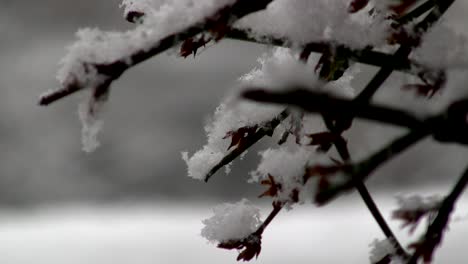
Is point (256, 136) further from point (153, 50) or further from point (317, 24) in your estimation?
point (153, 50)

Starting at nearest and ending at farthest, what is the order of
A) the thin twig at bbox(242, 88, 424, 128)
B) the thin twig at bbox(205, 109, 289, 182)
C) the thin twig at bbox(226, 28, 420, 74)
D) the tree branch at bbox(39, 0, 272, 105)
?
the thin twig at bbox(242, 88, 424, 128) < the tree branch at bbox(39, 0, 272, 105) < the thin twig at bbox(226, 28, 420, 74) < the thin twig at bbox(205, 109, 289, 182)

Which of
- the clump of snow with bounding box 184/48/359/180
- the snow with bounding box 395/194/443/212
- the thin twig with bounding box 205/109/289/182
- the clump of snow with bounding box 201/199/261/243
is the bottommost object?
the snow with bounding box 395/194/443/212

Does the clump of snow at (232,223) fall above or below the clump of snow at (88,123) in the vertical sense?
below

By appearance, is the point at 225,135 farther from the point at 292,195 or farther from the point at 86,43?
the point at 86,43

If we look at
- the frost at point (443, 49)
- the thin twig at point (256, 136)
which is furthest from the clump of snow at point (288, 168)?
the frost at point (443, 49)

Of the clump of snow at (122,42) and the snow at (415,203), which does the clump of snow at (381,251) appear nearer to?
the snow at (415,203)

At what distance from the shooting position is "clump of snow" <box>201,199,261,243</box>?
90 centimetres

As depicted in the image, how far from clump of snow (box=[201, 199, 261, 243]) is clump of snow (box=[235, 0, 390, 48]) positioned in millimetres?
312

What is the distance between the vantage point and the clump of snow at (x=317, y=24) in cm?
70

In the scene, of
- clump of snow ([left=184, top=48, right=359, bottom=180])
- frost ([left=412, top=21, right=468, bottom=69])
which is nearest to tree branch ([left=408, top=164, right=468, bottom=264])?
frost ([left=412, top=21, right=468, bottom=69])

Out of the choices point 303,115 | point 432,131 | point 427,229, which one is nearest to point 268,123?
point 303,115

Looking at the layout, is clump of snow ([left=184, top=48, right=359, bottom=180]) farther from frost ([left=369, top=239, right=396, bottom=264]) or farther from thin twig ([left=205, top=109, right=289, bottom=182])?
frost ([left=369, top=239, right=396, bottom=264])

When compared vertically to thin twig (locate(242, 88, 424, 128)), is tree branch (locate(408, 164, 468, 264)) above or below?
below

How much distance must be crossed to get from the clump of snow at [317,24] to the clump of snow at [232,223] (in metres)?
0.31
